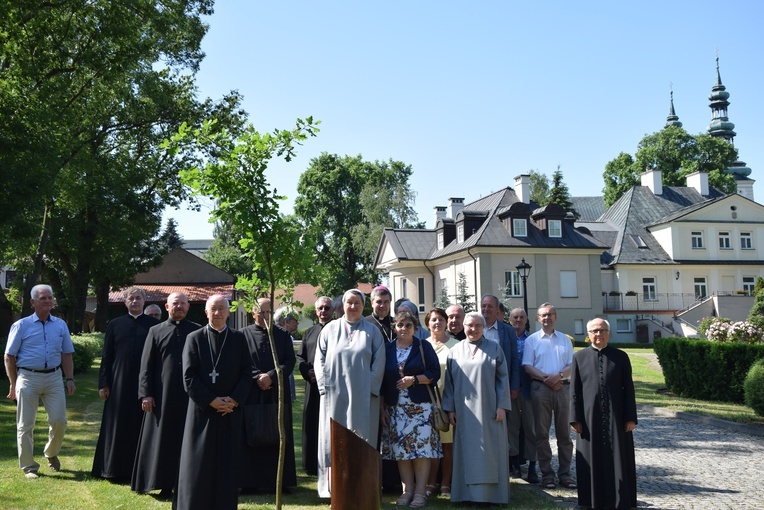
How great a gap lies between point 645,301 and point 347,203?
24.4 meters

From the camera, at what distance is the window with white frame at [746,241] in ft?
155

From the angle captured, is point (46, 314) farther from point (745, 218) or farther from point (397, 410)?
point (745, 218)

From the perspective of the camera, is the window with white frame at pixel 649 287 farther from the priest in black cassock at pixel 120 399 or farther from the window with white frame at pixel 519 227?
Result: the priest in black cassock at pixel 120 399

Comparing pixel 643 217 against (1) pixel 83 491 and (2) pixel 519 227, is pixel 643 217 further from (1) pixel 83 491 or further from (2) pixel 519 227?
(1) pixel 83 491

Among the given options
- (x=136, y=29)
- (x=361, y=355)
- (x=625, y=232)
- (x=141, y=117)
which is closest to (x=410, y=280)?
(x=625, y=232)

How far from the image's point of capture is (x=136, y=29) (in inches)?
722

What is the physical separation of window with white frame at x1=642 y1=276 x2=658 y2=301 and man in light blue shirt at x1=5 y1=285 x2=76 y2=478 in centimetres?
4170

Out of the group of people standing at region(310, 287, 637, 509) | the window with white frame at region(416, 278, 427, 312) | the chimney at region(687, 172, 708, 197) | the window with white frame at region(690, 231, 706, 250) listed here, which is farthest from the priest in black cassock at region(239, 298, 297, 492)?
the chimney at region(687, 172, 708, 197)

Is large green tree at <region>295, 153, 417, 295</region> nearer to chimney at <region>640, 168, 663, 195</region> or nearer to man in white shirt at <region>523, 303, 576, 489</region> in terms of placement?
chimney at <region>640, 168, 663, 195</region>

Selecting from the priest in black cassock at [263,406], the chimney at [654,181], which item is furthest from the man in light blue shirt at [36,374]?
the chimney at [654,181]

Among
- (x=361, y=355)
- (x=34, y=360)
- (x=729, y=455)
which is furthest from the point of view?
(x=729, y=455)

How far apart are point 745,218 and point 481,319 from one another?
46.0 m

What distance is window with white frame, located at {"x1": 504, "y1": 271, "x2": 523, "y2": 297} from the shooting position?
4022cm

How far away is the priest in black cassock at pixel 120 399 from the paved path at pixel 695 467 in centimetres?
468
